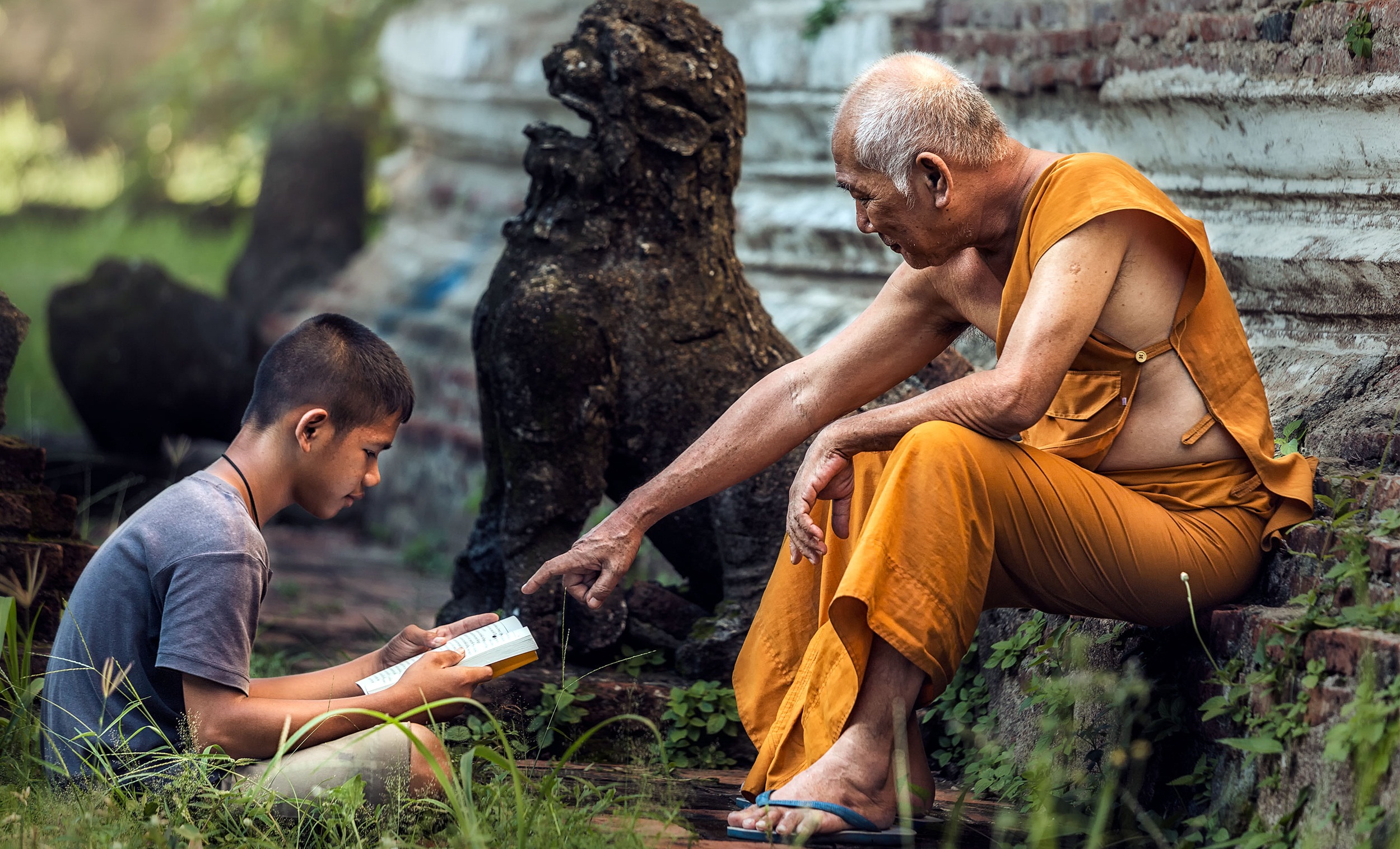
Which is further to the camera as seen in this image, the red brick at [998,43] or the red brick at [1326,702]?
the red brick at [998,43]

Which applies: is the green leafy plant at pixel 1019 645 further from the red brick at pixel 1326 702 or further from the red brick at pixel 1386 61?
the red brick at pixel 1386 61

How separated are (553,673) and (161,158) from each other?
985cm

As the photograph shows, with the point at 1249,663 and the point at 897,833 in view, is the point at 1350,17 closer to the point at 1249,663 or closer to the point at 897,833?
the point at 1249,663

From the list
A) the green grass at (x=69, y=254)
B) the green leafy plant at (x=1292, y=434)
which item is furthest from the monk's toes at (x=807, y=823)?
the green grass at (x=69, y=254)

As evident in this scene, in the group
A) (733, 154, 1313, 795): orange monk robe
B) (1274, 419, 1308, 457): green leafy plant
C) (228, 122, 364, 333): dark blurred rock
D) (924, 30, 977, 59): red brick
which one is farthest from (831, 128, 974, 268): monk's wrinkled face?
(228, 122, 364, 333): dark blurred rock

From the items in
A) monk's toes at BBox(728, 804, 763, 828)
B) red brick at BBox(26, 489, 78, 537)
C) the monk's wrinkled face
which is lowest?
monk's toes at BBox(728, 804, 763, 828)

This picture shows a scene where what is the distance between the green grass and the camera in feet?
26.3

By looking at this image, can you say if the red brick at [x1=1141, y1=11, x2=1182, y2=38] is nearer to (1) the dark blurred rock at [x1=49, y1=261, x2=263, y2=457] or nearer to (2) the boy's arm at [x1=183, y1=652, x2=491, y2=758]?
(2) the boy's arm at [x1=183, y1=652, x2=491, y2=758]

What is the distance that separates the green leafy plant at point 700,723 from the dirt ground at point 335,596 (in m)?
0.90

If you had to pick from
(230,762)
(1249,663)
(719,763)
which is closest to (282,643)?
(719,763)

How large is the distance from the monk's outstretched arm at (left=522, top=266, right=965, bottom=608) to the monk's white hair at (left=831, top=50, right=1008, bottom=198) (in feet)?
1.33

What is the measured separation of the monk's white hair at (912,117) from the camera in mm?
2521

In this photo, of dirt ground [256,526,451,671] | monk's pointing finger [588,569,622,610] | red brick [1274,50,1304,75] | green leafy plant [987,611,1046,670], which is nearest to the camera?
monk's pointing finger [588,569,622,610]

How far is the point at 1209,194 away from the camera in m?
3.68
